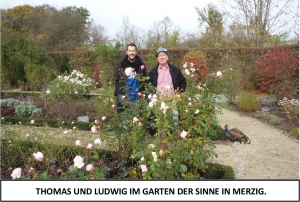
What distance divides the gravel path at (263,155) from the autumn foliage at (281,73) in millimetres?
3655

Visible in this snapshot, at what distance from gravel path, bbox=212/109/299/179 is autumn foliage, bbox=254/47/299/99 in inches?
144

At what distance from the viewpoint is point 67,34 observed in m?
20.3

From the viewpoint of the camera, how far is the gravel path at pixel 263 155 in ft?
10.3

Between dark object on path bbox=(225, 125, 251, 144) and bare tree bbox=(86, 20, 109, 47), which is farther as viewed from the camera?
bare tree bbox=(86, 20, 109, 47)

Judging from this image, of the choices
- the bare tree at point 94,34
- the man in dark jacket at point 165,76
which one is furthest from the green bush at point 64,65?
the man in dark jacket at point 165,76

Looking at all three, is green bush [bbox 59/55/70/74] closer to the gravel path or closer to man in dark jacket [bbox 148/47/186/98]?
the gravel path

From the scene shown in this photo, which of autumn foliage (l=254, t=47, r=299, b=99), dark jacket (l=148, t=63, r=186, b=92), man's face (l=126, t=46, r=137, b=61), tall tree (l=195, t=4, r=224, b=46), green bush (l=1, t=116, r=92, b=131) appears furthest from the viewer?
tall tree (l=195, t=4, r=224, b=46)

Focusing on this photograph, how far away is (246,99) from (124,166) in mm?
Answer: 5688

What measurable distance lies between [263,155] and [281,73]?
6.26m

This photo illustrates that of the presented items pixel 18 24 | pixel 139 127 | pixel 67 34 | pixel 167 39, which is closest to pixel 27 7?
pixel 18 24

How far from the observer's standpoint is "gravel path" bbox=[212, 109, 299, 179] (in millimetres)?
3125

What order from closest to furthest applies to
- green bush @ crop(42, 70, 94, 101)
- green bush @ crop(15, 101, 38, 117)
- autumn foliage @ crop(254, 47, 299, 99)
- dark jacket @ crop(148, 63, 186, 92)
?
dark jacket @ crop(148, 63, 186, 92) < green bush @ crop(15, 101, 38, 117) < green bush @ crop(42, 70, 94, 101) < autumn foliage @ crop(254, 47, 299, 99)

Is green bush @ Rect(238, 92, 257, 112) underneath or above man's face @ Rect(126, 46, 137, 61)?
underneath

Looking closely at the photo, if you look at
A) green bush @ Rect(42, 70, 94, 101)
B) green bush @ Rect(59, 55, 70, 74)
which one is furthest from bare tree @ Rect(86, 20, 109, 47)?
green bush @ Rect(42, 70, 94, 101)
